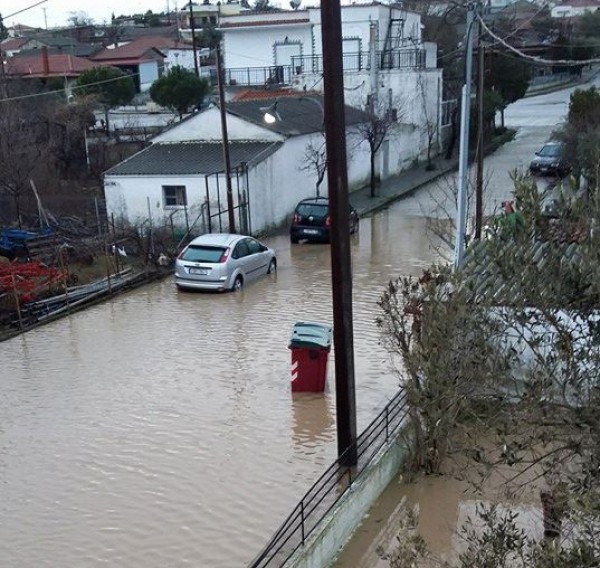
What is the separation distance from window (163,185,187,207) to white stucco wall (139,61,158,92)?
39.5 metres

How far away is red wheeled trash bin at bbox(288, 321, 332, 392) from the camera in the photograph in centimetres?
1187

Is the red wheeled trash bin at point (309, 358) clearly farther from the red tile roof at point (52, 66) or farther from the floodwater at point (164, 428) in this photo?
the red tile roof at point (52, 66)

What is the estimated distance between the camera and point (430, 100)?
42.8 metres

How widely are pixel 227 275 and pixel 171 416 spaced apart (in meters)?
7.11

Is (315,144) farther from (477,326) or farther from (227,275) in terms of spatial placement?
(477,326)

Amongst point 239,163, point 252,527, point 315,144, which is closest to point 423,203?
point 315,144

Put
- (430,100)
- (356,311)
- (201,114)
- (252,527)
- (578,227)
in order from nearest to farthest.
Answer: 1. (578,227)
2. (252,527)
3. (356,311)
4. (201,114)
5. (430,100)

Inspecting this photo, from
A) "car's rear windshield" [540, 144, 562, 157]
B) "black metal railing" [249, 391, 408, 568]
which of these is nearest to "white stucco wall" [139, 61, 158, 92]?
"car's rear windshield" [540, 144, 562, 157]

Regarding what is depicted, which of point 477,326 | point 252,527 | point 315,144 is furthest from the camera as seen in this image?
point 315,144

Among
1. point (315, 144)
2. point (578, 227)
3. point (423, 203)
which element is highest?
point (578, 227)

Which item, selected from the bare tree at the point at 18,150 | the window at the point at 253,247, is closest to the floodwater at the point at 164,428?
the window at the point at 253,247

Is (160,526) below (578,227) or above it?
below

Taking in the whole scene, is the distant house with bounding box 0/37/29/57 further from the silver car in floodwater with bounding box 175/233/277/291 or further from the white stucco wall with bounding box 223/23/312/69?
the silver car in floodwater with bounding box 175/233/277/291

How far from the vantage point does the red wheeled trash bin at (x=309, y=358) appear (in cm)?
1187
